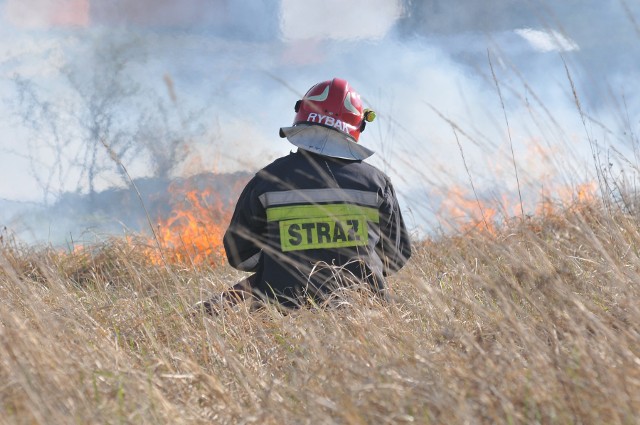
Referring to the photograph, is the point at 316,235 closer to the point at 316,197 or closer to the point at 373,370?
the point at 316,197

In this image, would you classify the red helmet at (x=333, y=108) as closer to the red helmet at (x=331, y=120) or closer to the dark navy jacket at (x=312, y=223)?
the red helmet at (x=331, y=120)

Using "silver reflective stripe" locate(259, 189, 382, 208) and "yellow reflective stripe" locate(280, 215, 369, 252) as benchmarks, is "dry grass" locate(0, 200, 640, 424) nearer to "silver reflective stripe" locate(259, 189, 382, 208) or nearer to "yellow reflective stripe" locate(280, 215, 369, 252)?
"yellow reflective stripe" locate(280, 215, 369, 252)

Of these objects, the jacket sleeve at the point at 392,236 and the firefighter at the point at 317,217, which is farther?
the jacket sleeve at the point at 392,236

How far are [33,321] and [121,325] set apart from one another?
414 millimetres

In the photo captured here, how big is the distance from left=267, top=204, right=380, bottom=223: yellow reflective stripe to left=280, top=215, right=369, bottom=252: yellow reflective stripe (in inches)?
0.9

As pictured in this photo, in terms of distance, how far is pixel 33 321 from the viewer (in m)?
3.73

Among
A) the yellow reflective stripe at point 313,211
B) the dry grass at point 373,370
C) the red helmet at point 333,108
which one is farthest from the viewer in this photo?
the red helmet at point 333,108

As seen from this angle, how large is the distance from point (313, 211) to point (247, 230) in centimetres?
40

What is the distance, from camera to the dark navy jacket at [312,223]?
13.0 feet

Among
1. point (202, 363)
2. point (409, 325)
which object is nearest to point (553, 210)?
point (409, 325)

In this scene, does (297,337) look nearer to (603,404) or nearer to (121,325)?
(121,325)

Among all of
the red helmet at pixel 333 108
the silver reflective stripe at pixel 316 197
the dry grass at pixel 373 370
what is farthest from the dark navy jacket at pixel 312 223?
the dry grass at pixel 373 370

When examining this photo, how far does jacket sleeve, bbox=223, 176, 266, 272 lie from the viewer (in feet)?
13.5

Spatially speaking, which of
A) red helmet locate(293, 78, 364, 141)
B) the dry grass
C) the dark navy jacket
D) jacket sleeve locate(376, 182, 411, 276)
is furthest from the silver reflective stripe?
the dry grass
